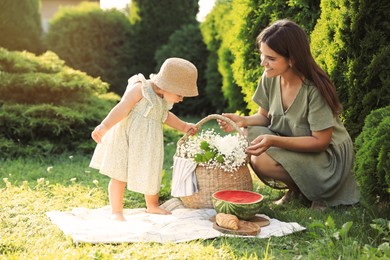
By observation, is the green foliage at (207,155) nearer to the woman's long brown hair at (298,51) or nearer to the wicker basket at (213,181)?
the wicker basket at (213,181)

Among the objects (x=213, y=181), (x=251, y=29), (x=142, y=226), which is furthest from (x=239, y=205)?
(x=251, y=29)

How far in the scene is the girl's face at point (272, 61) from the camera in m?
4.20

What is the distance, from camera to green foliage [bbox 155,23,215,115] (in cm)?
1118

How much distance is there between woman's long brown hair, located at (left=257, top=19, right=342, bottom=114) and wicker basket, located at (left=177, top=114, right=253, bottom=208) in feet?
2.11

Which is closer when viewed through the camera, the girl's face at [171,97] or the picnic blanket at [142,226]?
the picnic blanket at [142,226]

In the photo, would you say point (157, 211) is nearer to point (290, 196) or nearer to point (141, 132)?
point (141, 132)

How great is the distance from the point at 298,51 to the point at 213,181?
112 centimetres

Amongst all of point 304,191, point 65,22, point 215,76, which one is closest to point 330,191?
point 304,191

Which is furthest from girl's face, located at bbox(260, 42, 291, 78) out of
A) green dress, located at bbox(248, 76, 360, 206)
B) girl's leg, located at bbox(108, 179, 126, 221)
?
girl's leg, located at bbox(108, 179, 126, 221)

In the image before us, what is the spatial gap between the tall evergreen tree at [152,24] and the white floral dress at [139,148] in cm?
765

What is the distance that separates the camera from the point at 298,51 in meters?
4.21

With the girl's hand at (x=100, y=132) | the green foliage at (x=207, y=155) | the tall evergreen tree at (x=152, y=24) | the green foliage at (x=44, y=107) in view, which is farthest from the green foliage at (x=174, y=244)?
the tall evergreen tree at (x=152, y=24)

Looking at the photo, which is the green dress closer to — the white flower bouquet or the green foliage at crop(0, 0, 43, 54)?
the white flower bouquet

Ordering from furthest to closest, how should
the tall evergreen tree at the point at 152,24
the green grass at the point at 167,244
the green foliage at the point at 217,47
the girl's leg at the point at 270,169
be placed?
the tall evergreen tree at the point at 152,24 < the green foliage at the point at 217,47 < the girl's leg at the point at 270,169 < the green grass at the point at 167,244
